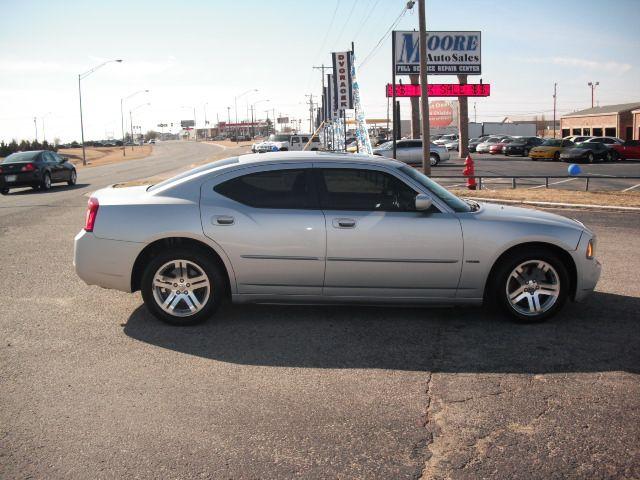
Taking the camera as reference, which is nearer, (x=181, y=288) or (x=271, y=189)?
(x=181, y=288)

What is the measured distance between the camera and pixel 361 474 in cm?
330

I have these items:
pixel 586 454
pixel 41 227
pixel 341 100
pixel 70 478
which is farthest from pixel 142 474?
pixel 341 100

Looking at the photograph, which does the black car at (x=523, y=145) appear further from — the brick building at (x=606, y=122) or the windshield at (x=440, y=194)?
the windshield at (x=440, y=194)

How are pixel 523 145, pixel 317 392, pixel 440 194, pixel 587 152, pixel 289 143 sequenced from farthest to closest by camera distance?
1. pixel 289 143
2. pixel 523 145
3. pixel 587 152
4. pixel 440 194
5. pixel 317 392

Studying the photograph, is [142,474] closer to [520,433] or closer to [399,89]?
[520,433]

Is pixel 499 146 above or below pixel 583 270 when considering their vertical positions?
above

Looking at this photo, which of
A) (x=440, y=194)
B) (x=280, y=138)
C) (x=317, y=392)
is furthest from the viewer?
(x=280, y=138)

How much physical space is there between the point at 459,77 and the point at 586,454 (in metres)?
47.3

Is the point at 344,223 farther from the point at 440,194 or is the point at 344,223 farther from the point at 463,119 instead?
the point at 463,119

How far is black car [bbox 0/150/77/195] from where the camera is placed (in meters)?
22.2

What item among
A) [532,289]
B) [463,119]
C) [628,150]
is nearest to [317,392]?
[532,289]

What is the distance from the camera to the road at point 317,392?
3445 millimetres

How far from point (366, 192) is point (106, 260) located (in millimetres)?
2471

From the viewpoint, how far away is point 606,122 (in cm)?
7056
